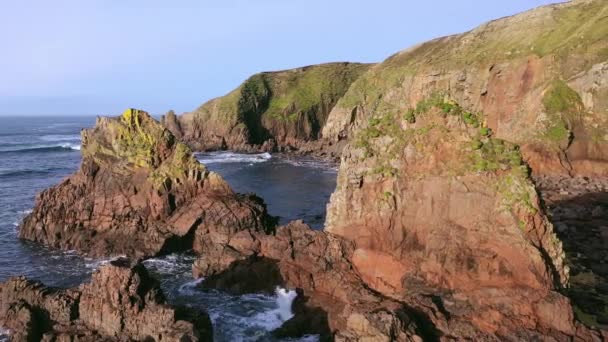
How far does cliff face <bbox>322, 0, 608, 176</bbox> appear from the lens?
5459cm

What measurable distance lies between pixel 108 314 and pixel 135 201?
733 inches

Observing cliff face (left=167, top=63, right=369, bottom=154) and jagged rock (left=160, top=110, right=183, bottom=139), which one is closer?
cliff face (left=167, top=63, right=369, bottom=154)

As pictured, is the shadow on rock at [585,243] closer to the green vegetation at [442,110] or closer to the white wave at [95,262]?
the green vegetation at [442,110]

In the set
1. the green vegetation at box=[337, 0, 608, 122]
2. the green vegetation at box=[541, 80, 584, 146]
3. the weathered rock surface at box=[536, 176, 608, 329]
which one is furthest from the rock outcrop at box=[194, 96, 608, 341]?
the green vegetation at box=[541, 80, 584, 146]

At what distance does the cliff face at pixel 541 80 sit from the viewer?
54.6m

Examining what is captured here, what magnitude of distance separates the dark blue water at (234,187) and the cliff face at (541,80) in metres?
14.2

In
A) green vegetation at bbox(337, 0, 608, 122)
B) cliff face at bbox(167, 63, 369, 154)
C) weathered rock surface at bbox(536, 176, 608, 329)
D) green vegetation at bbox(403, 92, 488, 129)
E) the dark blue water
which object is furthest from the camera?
cliff face at bbox(167, 63, 369, 154)

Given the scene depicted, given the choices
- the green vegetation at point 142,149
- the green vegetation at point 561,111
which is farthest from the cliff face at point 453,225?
→ the green vegetation at point 561,111

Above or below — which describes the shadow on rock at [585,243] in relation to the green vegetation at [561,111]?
below

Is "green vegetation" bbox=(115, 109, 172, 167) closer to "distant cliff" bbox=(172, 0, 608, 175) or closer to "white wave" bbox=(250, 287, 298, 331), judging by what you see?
"distant cliff" bbox=(172, 0, 608, 175)

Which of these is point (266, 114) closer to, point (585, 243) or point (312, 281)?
point (585, 243)

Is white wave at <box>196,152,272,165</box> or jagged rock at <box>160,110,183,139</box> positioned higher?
jagged rock at <box>160,110,183,139</box>

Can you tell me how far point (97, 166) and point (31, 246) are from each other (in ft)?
25.4

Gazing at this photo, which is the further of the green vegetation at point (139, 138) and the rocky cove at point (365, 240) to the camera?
the green vegetation at point (139, 138)
